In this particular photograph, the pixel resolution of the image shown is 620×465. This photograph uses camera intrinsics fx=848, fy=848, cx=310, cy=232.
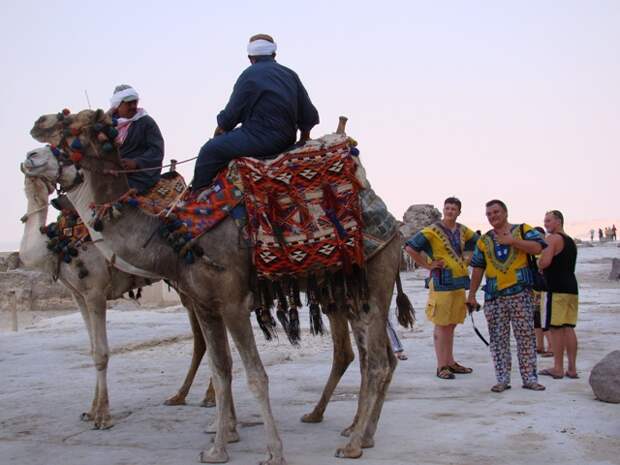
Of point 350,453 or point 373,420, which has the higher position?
point 373,420

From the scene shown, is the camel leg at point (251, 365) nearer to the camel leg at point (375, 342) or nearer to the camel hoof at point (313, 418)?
the camel leg at point (375, 342)

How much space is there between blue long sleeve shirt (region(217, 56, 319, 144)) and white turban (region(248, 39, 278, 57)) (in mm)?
89

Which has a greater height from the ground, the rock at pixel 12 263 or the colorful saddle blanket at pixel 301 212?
the rock at pixel 12 263

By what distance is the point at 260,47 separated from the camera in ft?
22.1

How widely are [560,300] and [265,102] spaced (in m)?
4.90

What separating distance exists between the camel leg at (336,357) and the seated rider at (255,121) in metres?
1.80

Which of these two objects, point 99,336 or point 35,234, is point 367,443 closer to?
point 99,336

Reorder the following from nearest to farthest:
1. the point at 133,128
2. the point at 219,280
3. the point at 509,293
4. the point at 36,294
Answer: the point at 219,280 → the point at 133,128 → the point at 509,293 → the point at 36,294

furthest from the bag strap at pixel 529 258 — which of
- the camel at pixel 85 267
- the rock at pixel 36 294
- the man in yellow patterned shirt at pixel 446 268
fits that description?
the rock at pixel 36 294

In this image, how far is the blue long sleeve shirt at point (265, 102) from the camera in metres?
6.46

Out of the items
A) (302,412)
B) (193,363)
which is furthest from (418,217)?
(302,412)

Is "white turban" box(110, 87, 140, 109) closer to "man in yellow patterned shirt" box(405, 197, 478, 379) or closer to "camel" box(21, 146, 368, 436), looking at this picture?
"camel" box(21, 146, 368, 436)

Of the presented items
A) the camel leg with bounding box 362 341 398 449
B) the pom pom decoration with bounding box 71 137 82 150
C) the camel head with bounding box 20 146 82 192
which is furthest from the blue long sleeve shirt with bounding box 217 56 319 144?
the camel leg with bounding box 362 341 398 449

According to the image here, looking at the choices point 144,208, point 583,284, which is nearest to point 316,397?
point 144,208
